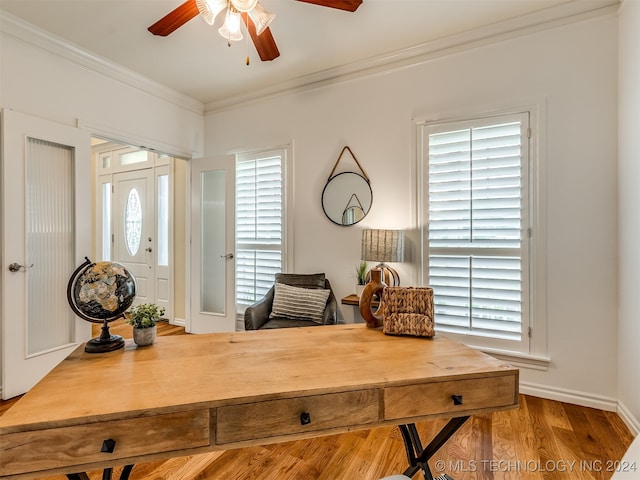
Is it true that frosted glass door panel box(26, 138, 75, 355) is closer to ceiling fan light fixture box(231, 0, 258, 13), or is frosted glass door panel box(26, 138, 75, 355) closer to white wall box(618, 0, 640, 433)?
ceiling fan light fixture box(231, 0, 258, 13)

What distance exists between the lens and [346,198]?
3203mm

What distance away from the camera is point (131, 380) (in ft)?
3.36

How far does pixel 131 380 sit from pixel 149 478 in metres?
1.02

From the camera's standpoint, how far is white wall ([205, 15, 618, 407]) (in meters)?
2.24

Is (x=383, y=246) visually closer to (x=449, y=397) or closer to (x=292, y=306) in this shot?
(x=292, y=306)

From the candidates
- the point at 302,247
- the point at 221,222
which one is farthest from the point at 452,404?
the point at 221,222

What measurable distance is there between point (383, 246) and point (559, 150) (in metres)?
1.45

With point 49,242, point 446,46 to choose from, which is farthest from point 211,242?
point 446,46

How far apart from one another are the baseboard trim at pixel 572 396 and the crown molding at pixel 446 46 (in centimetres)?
266

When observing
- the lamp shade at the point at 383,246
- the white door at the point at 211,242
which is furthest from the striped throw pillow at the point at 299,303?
the white door at the point at 211,242

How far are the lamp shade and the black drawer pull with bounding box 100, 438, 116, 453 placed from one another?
2.11 m

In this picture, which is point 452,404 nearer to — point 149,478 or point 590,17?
point 149,478

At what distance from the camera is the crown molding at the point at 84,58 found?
8.09ft

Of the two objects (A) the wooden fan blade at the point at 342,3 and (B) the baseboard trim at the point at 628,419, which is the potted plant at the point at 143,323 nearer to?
(A) the wooden fan blade at the point at 342,3
